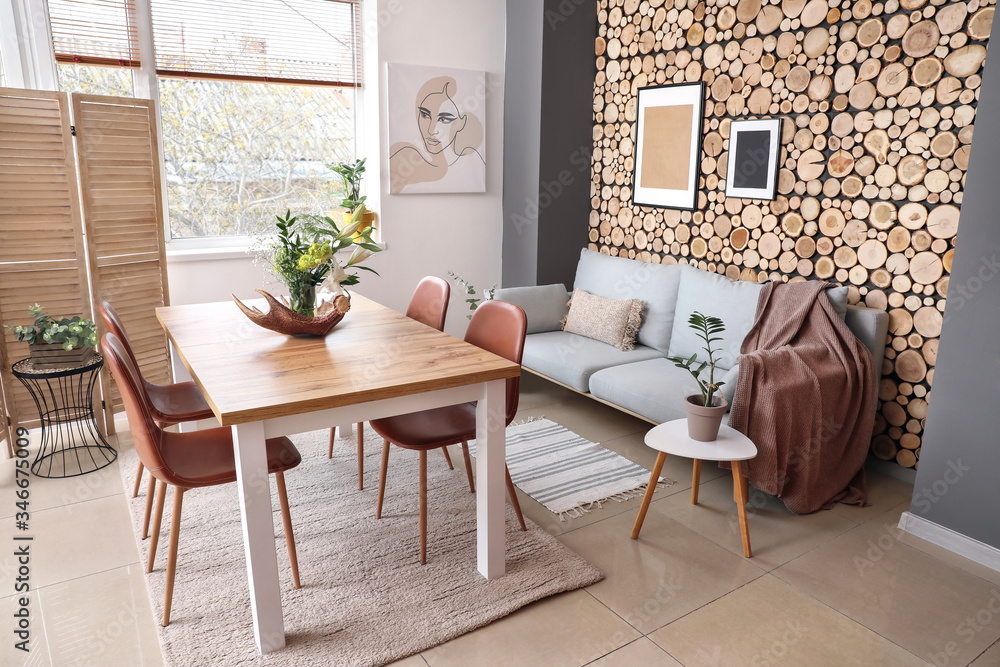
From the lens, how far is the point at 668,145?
160 inches

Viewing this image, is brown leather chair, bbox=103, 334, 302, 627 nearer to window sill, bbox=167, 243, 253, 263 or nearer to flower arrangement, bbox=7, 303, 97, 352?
flower arrangement, bbox=7, 303, 97, 352

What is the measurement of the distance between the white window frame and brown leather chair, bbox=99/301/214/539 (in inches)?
52.2

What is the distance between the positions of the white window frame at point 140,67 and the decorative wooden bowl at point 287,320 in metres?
1.68

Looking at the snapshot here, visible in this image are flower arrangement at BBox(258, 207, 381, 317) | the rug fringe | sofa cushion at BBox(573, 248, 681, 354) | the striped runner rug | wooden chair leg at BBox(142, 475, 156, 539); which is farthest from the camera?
sofa cushion at BBox(573, 248, 681, 354)

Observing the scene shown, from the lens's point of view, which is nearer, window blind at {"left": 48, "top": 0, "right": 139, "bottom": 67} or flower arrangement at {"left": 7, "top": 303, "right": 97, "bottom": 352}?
flower arrangement at {"left": 7, "top": 303, "right": 97, "bottom": 352}

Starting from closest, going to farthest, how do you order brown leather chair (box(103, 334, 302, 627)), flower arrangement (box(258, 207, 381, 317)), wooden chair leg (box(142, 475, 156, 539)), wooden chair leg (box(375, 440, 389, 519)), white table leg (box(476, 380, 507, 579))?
brown leather chair (box(103, 334, 302, 627)), white table leg (box(476, 380, 507, 579)), wooden chair leg (box(142, 475, 156, 539)), flower arrangement (box(258, 207, 381, 317)), wooden chair leg (box(375, 440, 389, 519))

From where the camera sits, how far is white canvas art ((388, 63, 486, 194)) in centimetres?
445

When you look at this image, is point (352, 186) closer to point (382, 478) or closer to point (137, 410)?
point (382, 478)

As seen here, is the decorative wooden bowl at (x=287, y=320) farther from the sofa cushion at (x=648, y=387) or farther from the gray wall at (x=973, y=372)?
the gray wall at (x=973, y=372)

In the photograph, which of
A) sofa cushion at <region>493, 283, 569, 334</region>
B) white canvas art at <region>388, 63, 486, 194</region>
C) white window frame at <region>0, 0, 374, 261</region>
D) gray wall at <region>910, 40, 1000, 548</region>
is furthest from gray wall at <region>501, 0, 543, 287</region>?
gray wall at <region>910, 40, 1000, 548</region>

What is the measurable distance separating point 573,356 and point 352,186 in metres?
1.93

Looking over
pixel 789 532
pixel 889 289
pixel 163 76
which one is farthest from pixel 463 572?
pixel 163 76

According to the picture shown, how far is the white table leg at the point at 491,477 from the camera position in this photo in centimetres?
222

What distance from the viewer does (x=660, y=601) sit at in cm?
227
